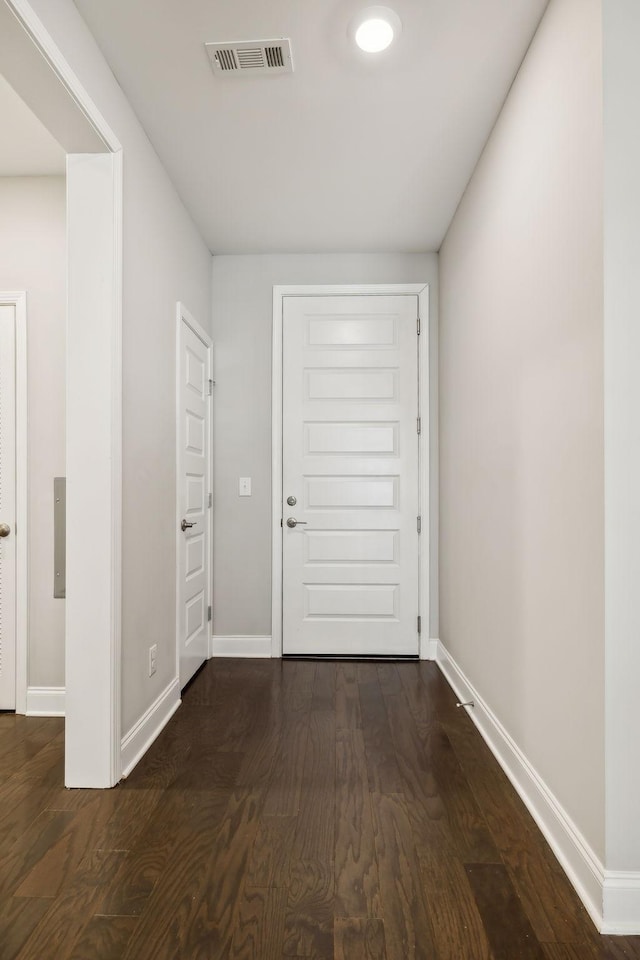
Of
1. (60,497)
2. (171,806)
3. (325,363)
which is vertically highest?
(325,363)

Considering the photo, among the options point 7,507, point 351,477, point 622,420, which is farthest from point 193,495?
point 622,420

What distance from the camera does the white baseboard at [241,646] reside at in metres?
3.78

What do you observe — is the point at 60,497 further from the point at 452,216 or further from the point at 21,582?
the point at 452,216

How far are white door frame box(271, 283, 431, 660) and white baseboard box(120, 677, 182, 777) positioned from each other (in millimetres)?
998

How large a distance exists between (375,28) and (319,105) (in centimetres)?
47

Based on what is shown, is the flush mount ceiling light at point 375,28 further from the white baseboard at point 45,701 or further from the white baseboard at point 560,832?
the white baseboard at point 45,701

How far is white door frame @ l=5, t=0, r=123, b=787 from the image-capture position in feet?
6.85

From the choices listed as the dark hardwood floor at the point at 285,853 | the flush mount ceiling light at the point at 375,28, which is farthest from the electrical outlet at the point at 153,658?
the flush mount ceiling light at the point at 375,28

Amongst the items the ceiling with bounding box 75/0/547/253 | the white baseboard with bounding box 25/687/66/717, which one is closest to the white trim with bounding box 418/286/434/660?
the ceiling with bounding box 75/0/547/253

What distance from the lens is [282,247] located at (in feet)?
12.3

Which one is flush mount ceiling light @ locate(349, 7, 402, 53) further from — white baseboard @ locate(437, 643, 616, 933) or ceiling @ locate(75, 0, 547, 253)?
white baseboard @ locate(437, 643, 616, 933)

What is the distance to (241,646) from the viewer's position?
379cm

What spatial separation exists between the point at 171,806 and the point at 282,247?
3173mm

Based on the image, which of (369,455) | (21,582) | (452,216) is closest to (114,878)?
(21,582)
